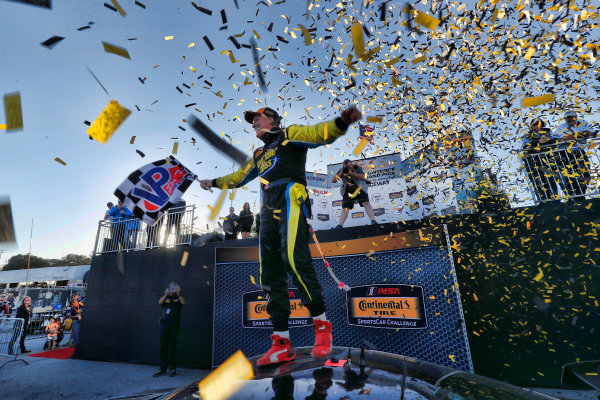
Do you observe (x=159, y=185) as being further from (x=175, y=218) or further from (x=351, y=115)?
(x=175, y=218)

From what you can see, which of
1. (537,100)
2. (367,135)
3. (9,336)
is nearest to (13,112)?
(367,135)

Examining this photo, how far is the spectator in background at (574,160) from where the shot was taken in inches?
215

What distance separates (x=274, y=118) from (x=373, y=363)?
2622 millimetres

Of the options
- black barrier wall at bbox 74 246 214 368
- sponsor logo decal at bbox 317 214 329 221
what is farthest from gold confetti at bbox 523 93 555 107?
sponsor logo decal at bbox 317 214 329 221

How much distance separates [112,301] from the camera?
950cm

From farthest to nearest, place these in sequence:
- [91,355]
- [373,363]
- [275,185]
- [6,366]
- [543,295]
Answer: [91,355] < [6,366] < [543,295] < [275,185] < [373,363]

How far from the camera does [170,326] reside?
736 cm

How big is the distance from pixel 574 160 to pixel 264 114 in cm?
631

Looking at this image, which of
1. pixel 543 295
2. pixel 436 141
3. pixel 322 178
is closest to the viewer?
pixel 543 295

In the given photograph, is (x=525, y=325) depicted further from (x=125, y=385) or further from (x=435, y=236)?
(x=125, y=385)

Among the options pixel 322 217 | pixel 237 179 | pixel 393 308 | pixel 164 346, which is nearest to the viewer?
pixel 237 179

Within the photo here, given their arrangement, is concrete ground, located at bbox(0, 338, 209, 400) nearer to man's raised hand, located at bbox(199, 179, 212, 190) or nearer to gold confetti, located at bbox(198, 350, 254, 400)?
man's raised hand, located at bbox(199, 179, 212, 190)

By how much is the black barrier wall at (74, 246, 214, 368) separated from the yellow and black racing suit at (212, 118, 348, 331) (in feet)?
18.7

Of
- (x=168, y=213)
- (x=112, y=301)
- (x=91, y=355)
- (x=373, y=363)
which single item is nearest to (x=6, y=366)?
(x=91, y=355)
